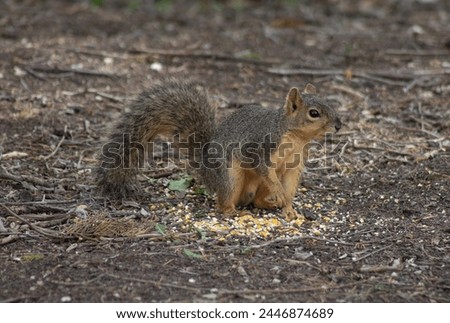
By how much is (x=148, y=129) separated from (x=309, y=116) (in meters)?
1.03

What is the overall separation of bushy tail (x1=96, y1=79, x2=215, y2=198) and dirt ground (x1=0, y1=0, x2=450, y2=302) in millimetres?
164

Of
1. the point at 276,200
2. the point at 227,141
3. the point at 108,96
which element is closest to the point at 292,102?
the point at 227,141

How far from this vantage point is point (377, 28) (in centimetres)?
925

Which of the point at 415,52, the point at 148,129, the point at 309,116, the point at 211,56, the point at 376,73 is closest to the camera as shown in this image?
the point at 309,116

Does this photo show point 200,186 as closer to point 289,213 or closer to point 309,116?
point 289,213

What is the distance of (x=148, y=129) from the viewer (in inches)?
191

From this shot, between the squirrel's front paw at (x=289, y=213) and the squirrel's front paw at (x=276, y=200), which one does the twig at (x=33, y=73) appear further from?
the squirrel's front paw at (x=289, y=213)

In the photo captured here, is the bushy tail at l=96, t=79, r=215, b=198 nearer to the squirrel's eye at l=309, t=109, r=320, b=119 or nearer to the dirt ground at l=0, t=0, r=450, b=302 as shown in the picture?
the dirt ground at l=0, t=0, r=450, b=302

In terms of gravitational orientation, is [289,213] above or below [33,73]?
below

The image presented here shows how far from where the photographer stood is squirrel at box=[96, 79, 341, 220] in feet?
15.2

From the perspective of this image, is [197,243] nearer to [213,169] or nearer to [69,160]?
[213,169]

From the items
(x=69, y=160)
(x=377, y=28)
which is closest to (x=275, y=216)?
(x=69, y=160)

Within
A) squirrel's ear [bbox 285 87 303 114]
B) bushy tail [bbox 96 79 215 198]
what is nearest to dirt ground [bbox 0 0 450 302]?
bushy tail [bbox 96 79 215 198]

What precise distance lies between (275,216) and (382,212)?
0.68 m
